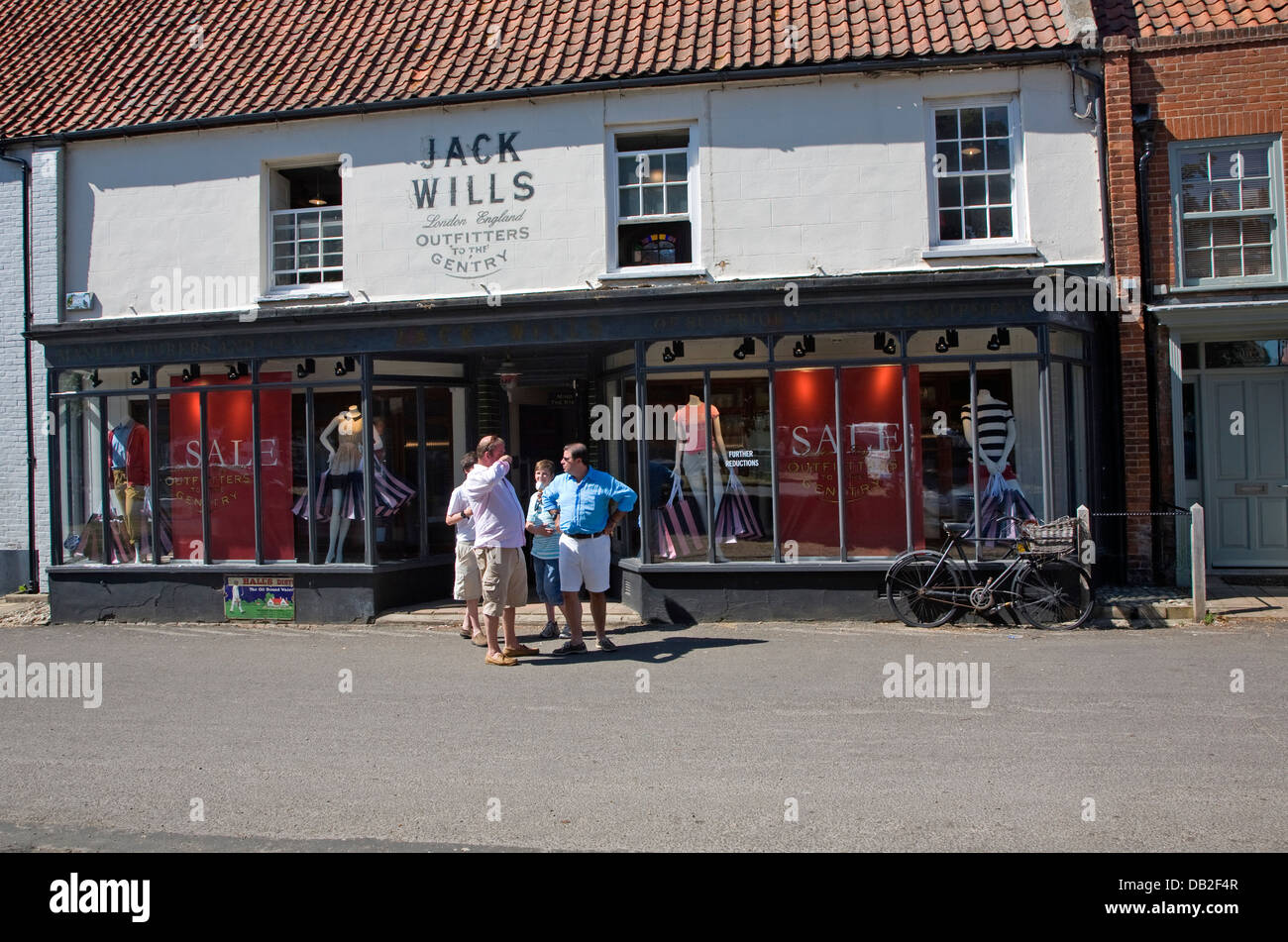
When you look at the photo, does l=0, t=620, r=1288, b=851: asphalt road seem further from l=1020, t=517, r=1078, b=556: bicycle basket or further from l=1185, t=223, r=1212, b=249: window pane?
l=1185, t=223, r=1212, b=249: window pane

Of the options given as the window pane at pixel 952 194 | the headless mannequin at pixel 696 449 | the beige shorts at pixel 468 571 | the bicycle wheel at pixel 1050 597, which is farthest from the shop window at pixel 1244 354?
the beige shorts at pixel 468 571

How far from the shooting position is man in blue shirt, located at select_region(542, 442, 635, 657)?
10023 mm

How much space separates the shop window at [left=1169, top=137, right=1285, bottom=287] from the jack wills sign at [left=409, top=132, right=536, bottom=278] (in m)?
7.19

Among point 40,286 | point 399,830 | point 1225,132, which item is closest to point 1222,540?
point 1225,132

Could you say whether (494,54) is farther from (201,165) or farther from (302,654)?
(302,654)

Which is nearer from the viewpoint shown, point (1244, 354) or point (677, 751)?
point (677, 751)

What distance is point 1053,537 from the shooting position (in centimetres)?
1081

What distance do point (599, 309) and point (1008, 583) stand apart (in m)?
5.06

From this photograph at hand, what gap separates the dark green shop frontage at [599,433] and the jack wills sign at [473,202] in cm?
75

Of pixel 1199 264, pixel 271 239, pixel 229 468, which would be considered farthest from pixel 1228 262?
pixel 229 468

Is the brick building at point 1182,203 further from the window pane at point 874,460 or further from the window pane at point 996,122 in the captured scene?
the window pane at point 874,460

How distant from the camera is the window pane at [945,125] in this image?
12.1 meters

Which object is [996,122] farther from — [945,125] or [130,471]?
[130,471]

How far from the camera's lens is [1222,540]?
12.9 meters
